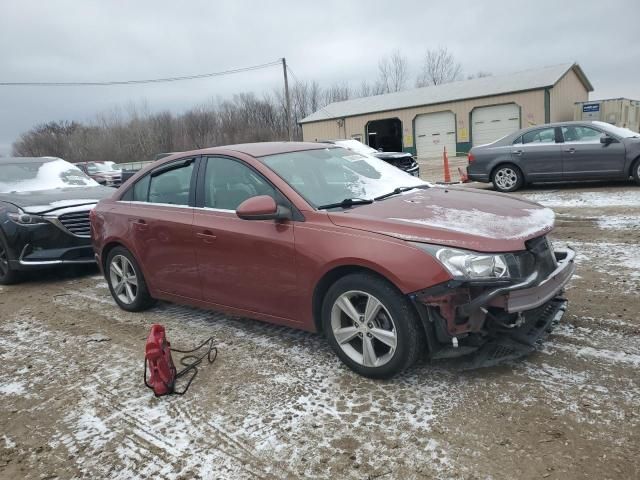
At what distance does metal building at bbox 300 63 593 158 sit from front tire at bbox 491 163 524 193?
1676cm

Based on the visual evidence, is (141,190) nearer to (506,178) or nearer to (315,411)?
(315,411)

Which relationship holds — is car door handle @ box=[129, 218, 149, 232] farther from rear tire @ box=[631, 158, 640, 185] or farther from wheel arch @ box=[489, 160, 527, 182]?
rear tire @ box=[631, 158, 640, 185]

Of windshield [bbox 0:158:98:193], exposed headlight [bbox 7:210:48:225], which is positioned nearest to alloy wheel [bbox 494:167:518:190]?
windshield [bbox 0:158:98:193]

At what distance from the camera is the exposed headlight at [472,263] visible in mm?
3023

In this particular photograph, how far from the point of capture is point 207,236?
13.8 feet

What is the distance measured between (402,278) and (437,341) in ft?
1.50

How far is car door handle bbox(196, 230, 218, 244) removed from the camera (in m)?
4.15

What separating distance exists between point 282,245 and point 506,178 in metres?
9.20

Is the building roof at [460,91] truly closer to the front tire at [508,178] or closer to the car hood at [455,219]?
the front tire at [508,178]

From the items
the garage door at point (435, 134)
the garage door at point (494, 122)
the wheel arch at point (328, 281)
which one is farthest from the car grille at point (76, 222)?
the garage door at point (435, 134)

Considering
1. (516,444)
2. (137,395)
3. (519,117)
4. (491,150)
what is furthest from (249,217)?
(519,117)

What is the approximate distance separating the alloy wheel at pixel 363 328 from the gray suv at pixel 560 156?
355 inches

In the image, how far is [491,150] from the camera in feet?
38.4

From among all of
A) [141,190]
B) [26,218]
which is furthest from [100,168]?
[141,190]
